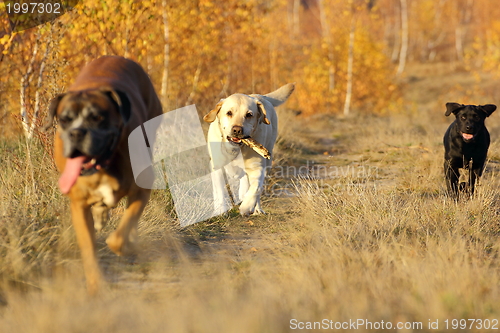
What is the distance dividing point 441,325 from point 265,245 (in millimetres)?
2040

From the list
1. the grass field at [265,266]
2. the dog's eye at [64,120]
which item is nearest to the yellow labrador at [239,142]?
the grass field at [265,266]

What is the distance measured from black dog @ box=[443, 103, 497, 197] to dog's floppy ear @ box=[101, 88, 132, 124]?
13.4ft

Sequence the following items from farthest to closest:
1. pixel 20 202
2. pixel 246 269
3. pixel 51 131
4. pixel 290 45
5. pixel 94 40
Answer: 1. pixel 290 45
2. pixel 94 40
3. pixel 51 131
4. pixel 20 202
5. pixel 246 269

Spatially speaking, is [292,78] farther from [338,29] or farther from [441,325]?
[441,325]

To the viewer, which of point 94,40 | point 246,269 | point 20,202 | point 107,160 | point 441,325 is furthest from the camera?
point 94,40

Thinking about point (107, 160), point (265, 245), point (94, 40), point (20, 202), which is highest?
point (94, 40)

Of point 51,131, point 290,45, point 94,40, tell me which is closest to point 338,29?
point 290,45

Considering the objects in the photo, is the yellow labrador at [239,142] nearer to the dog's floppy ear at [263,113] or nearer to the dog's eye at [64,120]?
the dog's floppy ear at [263,113]

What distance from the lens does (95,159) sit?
3174 millimetres

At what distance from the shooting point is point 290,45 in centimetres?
2033

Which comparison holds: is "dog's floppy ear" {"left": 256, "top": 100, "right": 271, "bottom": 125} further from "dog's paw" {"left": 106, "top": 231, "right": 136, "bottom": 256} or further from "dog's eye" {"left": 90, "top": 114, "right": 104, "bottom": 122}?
"dog's eye" {"left": 90, "top": 114, "right": 104, "bottom": 122}

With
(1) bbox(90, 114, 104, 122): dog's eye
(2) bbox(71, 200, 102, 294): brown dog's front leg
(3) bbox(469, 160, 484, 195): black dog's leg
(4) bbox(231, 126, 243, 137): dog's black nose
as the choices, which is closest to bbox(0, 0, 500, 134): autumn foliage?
(4) bbox(231, 126, 243, 137): dog's black nose

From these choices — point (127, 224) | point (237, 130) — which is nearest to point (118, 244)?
point (127, 224)

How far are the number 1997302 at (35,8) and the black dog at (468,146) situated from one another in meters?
5.51
